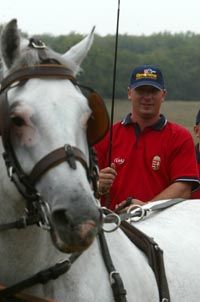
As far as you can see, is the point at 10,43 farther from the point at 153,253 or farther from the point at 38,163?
the point at 153,253

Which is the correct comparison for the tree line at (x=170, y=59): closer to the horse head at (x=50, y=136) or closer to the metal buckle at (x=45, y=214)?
the horse head at (x=50, y=136)

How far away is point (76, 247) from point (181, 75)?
537cm

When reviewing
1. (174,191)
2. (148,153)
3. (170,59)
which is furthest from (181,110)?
(174,191)

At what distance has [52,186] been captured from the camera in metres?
2.69

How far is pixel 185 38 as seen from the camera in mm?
8758

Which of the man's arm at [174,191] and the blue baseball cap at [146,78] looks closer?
the man's arm at [174,191]

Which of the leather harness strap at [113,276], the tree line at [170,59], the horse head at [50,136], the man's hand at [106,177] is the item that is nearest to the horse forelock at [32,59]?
the horse head at [50,136]

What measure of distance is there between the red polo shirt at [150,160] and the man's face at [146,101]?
116 mm

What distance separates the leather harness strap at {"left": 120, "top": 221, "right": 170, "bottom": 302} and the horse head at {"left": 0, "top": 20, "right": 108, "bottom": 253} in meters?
0.85

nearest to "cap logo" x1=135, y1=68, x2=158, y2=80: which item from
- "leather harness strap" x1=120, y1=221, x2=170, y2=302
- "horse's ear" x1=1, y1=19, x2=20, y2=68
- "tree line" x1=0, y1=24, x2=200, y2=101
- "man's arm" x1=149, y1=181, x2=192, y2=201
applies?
"tree line" x1=0, y1=24, x2=200, y2=101

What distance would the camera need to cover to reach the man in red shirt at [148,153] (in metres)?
5.25

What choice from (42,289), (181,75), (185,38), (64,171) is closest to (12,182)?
(64,171)

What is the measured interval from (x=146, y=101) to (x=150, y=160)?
512 mm

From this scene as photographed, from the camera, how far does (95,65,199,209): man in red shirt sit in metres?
5.25
